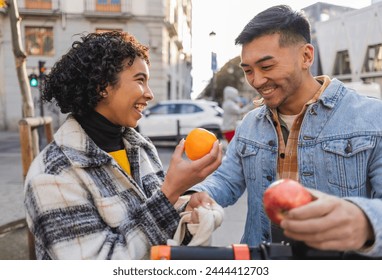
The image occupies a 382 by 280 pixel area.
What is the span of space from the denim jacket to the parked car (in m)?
6.74

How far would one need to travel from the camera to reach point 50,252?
93cm

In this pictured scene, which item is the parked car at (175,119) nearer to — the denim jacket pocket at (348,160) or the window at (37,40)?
the window at (37,40)

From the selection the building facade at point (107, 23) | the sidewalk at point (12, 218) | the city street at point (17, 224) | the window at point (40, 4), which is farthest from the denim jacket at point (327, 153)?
the sidewalk at point (12, 218)

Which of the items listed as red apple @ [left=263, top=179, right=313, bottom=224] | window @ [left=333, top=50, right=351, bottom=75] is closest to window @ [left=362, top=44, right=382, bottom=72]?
window @ [left=333, top=50, right=351, bottom=75]

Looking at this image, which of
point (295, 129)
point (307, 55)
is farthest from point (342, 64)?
point (295, 129)

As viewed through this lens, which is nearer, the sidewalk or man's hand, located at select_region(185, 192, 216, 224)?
man's hand, located at select_region(185, 192, 216, 224)

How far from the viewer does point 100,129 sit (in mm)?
1154

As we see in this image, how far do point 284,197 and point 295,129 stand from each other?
58 centimetres

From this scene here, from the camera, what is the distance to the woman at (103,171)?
923 millimetres

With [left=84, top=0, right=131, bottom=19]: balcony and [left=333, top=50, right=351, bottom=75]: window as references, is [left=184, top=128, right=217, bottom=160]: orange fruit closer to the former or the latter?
[left=333, top=50, right=351, bottom=75]: window

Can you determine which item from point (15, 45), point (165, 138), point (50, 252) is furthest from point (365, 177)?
point (165, 138)

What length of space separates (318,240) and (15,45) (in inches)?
101

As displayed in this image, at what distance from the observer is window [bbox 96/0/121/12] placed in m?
2.36

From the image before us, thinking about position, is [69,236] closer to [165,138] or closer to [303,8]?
[303,8]
